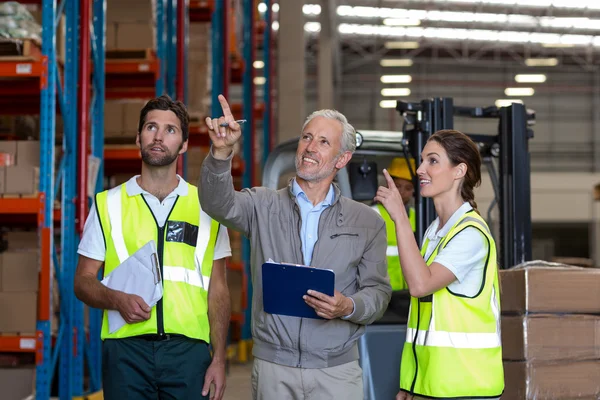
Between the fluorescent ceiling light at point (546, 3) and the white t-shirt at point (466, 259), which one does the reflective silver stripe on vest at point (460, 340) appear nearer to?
the white t-shirt at point (466, 259)

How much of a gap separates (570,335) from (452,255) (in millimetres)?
1470

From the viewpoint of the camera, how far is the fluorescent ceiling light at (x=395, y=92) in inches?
1188

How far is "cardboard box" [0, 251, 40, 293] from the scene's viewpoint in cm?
591

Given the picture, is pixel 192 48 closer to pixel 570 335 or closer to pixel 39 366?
pixel 39 366

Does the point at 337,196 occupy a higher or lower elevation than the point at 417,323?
higher

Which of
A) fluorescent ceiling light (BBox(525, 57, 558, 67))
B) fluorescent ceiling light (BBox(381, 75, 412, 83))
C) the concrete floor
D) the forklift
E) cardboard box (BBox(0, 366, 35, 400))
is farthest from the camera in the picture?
fluorescent ceiling light (BBox(381, 75, 412, 83))

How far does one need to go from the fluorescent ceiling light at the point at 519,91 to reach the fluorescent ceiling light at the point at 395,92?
11.9 feet

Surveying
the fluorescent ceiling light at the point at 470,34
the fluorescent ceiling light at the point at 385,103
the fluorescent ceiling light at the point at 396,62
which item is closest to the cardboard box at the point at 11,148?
the fluorescent ceiling light at the point at 470,34

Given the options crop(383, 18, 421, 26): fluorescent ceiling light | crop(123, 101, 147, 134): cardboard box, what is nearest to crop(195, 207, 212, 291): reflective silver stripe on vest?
crop(123, 101, 147, 134): cardboard box

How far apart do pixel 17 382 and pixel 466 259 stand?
3983 millimetres

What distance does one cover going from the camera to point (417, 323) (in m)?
3.12

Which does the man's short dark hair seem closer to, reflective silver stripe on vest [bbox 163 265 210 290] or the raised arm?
the raised arm

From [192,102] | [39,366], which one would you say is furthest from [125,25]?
[39,366]

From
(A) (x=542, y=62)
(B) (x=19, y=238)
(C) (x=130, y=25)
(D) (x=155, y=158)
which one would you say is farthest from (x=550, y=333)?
(A) (x=542, y=62)
